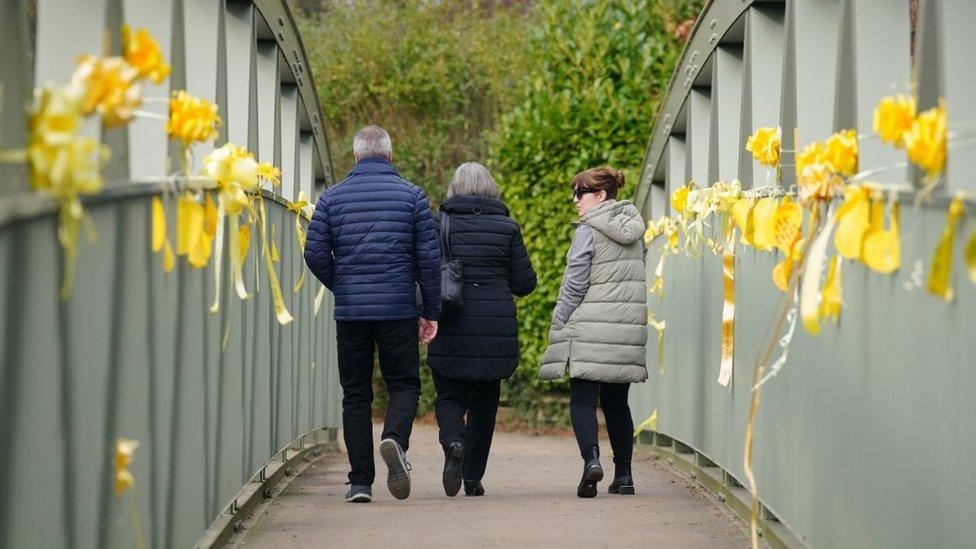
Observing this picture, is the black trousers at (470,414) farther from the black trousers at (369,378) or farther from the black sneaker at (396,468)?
the black sneaker at (396,468)

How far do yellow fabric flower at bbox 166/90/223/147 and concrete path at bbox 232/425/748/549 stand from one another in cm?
192

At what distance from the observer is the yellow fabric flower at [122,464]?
11.3 feet

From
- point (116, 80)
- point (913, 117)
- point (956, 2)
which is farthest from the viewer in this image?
point (956, 2)

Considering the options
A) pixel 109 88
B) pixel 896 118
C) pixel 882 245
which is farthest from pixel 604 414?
pixel 109 88

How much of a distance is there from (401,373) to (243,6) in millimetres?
1777

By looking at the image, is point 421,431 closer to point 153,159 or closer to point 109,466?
point 153,159

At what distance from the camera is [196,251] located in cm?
442

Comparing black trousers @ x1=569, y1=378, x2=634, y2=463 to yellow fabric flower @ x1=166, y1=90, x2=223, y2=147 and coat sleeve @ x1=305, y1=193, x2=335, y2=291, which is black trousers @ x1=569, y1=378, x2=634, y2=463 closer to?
coat sleeve @ x1=305, y1=193, x2=335, y2=291

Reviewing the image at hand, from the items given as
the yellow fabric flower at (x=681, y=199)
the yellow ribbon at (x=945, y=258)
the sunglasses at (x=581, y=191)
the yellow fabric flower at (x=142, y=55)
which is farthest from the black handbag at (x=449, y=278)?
the yellow ribbon at (x=945, y=258)

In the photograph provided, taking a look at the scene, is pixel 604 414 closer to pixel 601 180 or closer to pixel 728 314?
pixel 601 180

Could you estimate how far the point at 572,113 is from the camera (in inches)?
497

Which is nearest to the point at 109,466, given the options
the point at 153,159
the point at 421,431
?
the point at 153,159

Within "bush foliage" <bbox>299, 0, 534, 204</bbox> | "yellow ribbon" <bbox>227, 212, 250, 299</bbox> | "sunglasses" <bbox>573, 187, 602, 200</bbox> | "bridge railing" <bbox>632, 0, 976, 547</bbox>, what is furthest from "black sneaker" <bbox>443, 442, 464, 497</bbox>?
"bush foliage" <bbox>299, 0, 534, 204</bbox>

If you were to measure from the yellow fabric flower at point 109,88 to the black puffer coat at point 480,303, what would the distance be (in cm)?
430
